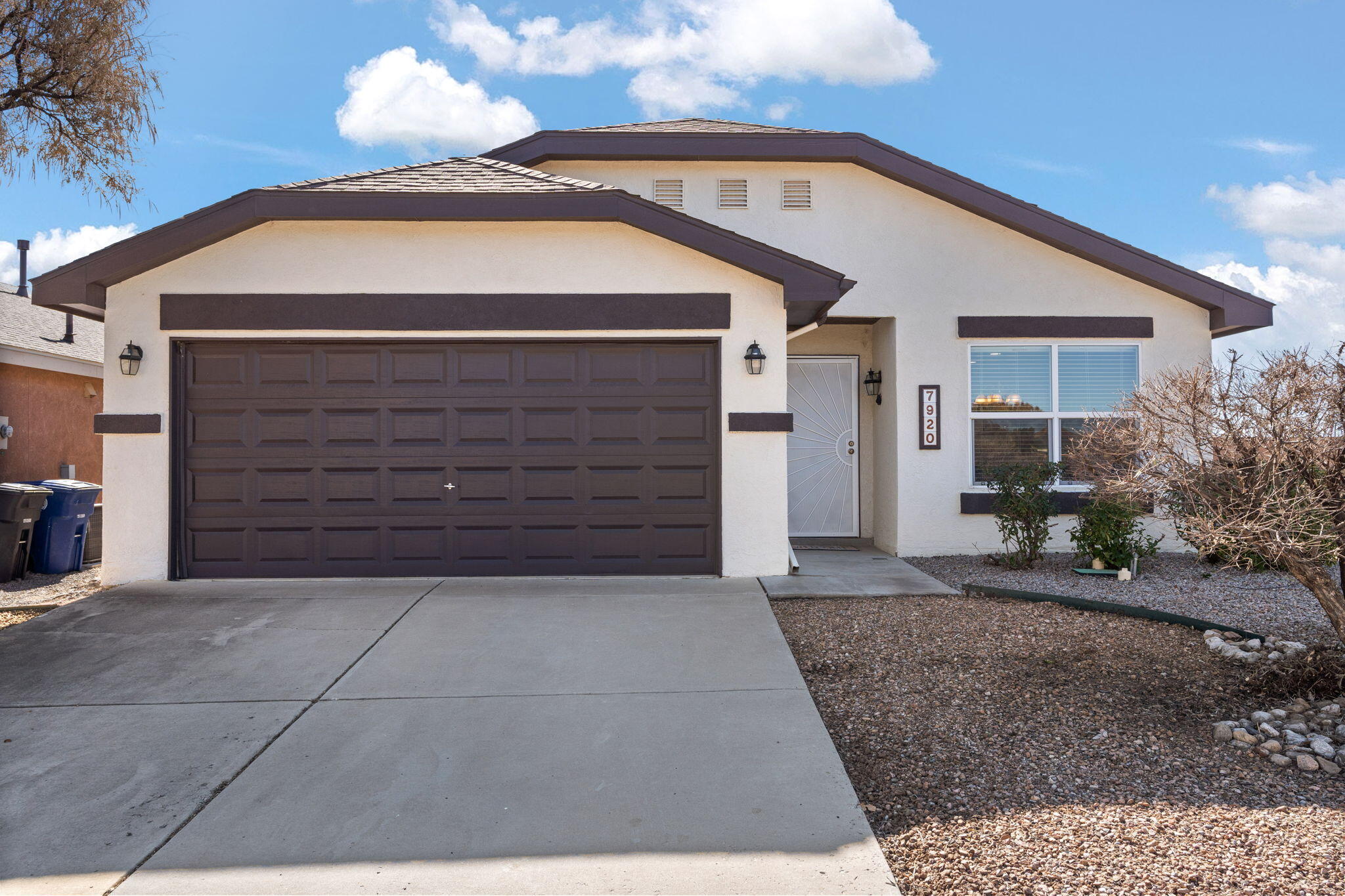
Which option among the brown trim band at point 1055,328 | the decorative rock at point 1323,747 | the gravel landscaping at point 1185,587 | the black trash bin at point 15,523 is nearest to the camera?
the decorative rock at point 1323,747

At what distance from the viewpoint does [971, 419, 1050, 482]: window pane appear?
9.66m

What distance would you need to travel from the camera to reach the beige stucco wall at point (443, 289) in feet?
24.7

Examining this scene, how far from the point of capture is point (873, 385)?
10500mm

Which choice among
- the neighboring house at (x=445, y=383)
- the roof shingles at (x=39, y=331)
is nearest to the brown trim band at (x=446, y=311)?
the neighboring house at (x=445, y=383)

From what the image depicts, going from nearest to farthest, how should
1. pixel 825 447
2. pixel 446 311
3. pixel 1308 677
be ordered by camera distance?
pixel 1308 677 < pixel 446 311 < pixel 825 447

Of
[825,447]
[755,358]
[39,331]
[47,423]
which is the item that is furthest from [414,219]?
[39,331]

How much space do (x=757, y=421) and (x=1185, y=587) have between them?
14.3 ft

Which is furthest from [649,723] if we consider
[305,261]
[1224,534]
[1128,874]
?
[305,261]

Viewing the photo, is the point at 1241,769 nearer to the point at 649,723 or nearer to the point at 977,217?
the point at 649,723

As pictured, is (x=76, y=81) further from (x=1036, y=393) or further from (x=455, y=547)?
(x=1036, y=393)

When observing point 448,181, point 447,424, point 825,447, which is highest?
point 448,181

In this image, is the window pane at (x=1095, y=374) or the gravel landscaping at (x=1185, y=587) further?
the window pane at (x=1095, y=374)

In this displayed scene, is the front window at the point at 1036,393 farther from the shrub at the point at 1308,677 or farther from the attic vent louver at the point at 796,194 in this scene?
the shrub at the point at 1308,677

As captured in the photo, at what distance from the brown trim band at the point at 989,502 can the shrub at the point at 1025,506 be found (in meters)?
0.72
